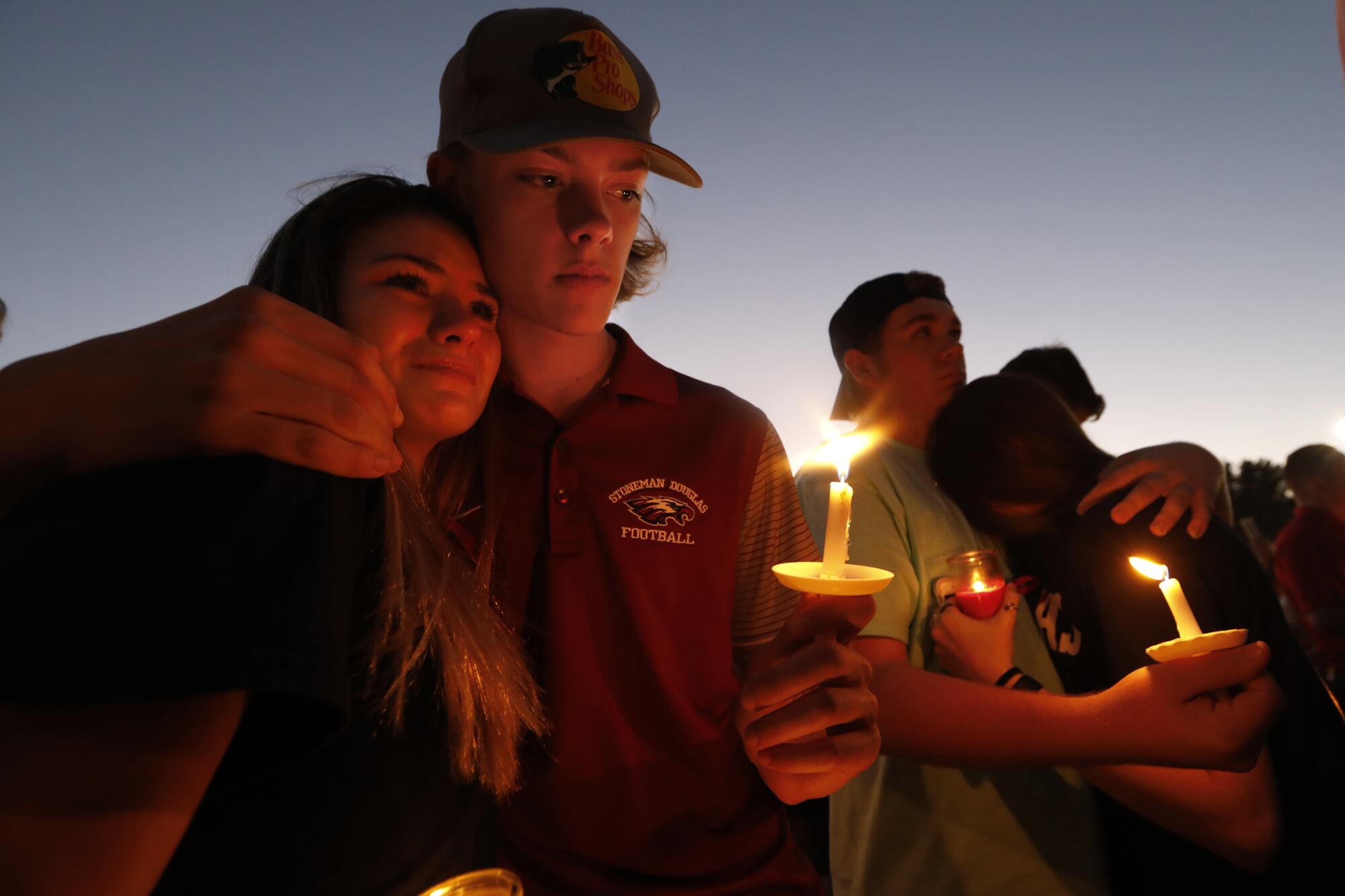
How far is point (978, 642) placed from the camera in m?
2.37

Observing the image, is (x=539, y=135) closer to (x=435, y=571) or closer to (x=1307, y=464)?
(x=435, y=571)

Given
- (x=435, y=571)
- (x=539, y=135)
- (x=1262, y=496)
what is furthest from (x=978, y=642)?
(x=1262, y=496)

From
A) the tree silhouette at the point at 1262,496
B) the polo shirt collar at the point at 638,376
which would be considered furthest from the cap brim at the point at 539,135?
the tree silhouette at the point at 1262,496

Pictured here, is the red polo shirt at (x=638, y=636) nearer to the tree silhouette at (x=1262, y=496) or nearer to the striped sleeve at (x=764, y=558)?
the striped sleeve at (x=764, y=558)

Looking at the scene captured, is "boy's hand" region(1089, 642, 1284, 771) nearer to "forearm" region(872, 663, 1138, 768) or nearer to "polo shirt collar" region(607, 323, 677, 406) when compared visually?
"forearm" region(872, 663, 1138, 768)

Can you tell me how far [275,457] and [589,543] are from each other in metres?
1.10

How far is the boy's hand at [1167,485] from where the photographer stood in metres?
2.34

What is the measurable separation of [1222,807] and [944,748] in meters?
0.79

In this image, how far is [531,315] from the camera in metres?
1.96

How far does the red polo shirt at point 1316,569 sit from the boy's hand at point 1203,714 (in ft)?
16.3

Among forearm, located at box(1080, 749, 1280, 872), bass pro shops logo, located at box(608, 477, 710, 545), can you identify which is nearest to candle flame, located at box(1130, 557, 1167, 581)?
forearm, located at box(1080, 749, 1280, 872)

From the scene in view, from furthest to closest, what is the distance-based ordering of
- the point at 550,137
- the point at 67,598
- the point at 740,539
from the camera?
the point at 740,539 < the point at 550,137 < the point at 67,598

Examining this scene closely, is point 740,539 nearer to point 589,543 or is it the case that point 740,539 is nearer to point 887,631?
point 589,543

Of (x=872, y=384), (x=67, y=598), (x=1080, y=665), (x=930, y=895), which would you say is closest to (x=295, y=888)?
(x=67, y=598)
